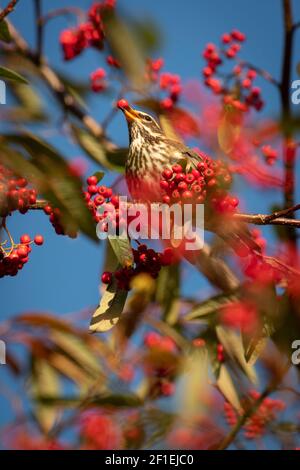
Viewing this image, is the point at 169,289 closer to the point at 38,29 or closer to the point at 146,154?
the point at 146,154

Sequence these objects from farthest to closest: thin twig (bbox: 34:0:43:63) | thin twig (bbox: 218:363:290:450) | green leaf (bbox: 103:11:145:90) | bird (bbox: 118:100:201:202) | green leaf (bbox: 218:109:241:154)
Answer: thin twig (bbox: 34:0:43:63) → bird (bbox: 118:100:201:202) → green leaf (bbox: 103:11:145:90) → green leaf (bbox: 218:109:241:154) → thin twig (bbox: 218:363:290:450)

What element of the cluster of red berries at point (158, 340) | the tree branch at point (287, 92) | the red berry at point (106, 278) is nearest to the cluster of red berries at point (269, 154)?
the tree branch at point (287, 92)

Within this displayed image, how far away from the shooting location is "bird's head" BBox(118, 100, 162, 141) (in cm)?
493

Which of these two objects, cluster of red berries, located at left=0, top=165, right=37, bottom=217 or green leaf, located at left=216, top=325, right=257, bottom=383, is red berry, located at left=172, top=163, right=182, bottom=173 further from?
green leaf, located at left=216, top=325, right=257, bottom=383

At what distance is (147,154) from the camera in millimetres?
4508

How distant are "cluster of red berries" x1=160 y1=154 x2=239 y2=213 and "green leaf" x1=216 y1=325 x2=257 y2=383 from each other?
945 millimetres

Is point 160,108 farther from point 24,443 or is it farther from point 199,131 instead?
point 24,443

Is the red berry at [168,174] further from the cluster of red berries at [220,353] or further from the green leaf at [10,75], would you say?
the cluster of red berries at [220,353]

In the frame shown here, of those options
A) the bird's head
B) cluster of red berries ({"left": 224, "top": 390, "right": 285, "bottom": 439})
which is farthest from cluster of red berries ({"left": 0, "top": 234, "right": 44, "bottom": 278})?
the bird's head

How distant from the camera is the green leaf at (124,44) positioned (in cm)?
396

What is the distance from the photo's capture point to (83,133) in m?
4.53

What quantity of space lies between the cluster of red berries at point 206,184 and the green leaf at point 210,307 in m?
0.37

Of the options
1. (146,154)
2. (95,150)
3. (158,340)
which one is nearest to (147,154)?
(146,154)
